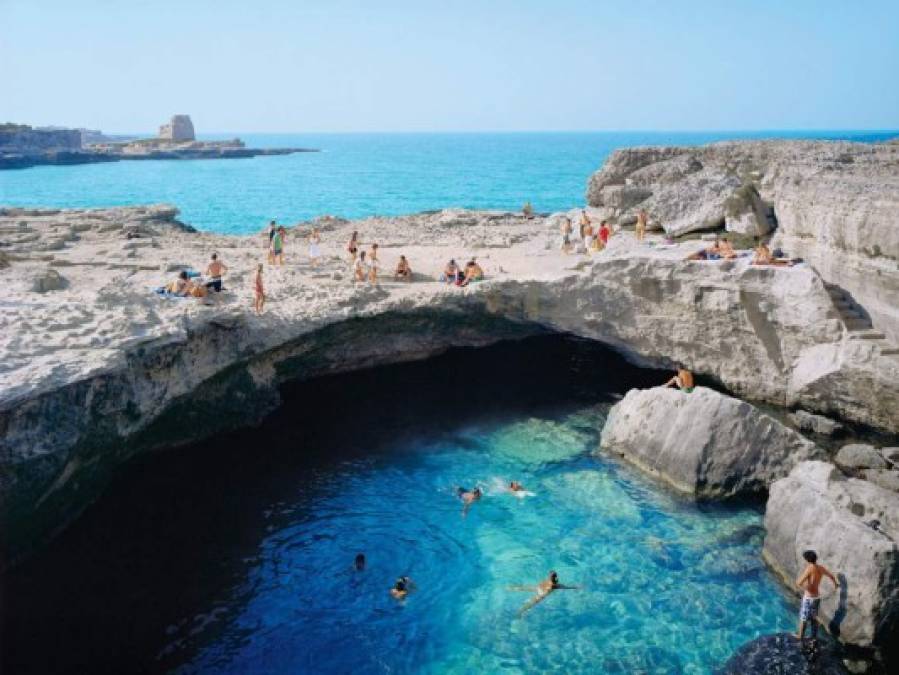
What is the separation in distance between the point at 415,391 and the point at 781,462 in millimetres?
10581

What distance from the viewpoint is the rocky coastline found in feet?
44.6

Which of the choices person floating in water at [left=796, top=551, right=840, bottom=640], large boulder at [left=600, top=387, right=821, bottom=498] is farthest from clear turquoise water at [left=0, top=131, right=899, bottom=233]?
person floating in water at [left=796, top=551, right=840, bottom=640]

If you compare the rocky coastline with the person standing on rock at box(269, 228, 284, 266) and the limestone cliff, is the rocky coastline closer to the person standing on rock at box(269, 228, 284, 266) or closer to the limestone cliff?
the limestone cliff

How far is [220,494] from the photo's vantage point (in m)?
17.2

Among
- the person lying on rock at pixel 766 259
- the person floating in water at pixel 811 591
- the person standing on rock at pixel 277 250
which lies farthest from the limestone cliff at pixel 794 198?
the person standing on rock at pixel 277 250

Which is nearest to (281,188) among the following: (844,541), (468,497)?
(468,497)

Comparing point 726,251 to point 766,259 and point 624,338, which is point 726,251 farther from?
point 624,338

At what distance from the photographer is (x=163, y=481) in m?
17.3

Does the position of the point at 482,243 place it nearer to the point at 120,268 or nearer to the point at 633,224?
the point at 633,224

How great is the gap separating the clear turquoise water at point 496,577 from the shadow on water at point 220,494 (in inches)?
22.7

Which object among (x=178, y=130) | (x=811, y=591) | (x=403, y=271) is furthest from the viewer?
(x=178, y=130)

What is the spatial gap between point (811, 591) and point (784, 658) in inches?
48.5

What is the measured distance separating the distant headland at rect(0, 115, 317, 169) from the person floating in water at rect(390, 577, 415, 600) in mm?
108297

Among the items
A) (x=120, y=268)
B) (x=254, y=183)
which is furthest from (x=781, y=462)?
(x=254, y=183)
